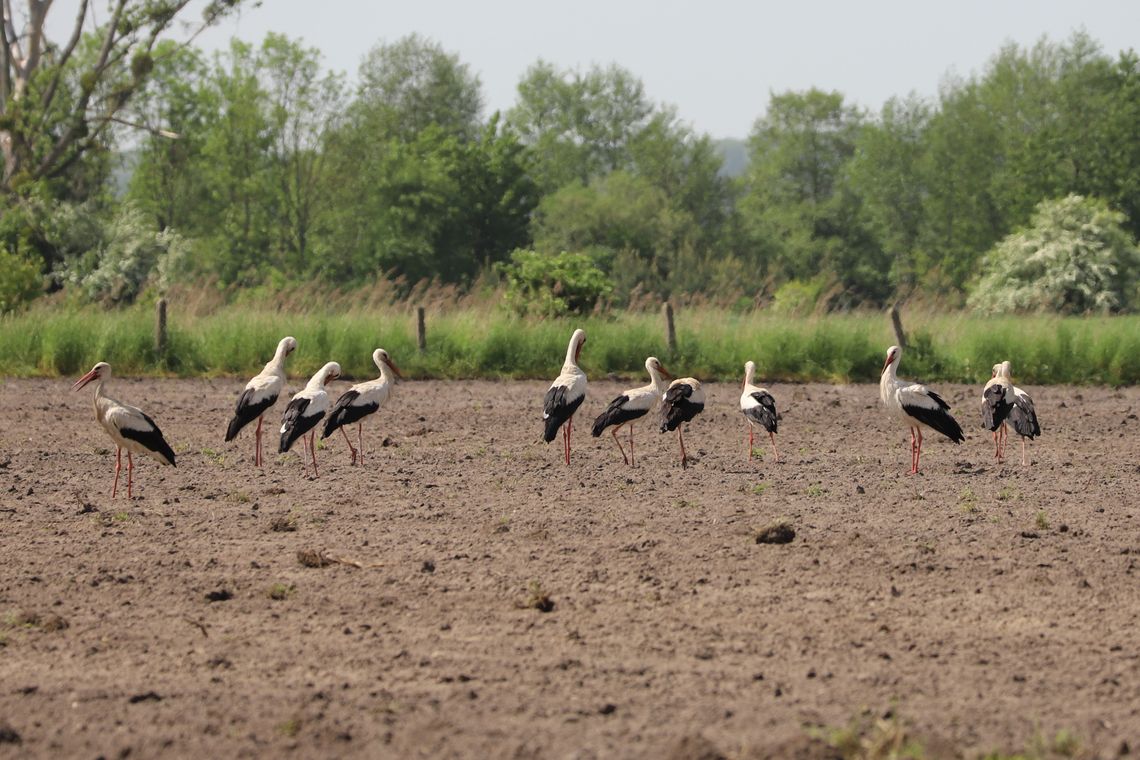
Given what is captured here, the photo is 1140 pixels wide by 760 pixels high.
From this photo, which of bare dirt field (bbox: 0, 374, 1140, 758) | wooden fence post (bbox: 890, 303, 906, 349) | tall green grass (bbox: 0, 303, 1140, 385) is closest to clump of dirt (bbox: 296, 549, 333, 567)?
bare dirt field (bbox: 0, 374, 1140, 758)

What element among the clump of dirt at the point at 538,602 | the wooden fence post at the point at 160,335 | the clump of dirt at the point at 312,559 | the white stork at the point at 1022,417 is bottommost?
the wooden fence post at the point at 160,335

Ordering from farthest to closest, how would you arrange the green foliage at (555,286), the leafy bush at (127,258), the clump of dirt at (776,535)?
the leafy bush at (127,258)
the green foliage at (555,286)
the clump of dirt at (776,535)

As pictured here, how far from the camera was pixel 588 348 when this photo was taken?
24406 mm

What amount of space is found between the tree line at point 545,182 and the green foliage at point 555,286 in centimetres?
97

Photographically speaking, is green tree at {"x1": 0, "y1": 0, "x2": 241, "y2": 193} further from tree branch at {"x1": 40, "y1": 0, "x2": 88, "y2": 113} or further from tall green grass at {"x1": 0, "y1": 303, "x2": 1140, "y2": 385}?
tall green grass at {"x1": 0, "y1": 303, "x2": 1140, "y2": 385}

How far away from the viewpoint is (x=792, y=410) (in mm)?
19250

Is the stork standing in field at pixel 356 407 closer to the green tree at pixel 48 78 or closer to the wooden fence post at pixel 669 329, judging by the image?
the wooden fence post at pixel 669 329

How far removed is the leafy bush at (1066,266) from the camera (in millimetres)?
41344

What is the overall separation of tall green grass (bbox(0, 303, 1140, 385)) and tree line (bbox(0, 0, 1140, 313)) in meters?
4.47

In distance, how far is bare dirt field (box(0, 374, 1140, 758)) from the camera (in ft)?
20.6

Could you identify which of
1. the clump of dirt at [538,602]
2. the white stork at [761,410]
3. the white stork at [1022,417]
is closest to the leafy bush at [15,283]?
the white stork at [761,410]

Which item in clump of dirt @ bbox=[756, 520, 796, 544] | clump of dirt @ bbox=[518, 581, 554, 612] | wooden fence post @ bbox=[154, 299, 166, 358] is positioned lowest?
wooden fence post @ bbox=[154, 299, 166, 358]

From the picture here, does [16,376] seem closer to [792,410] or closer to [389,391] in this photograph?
[389,391]

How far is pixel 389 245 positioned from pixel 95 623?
5687 centimetres
